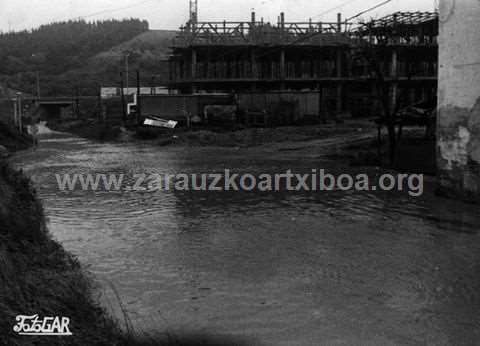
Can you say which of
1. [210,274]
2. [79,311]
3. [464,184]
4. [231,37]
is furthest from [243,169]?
[231,37]

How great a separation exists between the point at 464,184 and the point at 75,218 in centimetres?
785

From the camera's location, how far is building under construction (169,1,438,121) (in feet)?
154

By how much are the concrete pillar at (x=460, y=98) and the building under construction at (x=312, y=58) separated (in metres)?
30.8

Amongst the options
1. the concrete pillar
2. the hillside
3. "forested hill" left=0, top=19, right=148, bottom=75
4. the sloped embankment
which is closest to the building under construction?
the concrete pillar

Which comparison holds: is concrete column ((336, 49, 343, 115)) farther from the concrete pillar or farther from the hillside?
the hillside

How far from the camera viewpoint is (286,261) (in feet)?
25.5

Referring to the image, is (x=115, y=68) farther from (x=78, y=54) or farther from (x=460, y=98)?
(x=460, y=98)

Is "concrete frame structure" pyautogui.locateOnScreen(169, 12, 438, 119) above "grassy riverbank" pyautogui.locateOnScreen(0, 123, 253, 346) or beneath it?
above

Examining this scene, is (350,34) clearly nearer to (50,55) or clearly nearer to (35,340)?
(35,340)

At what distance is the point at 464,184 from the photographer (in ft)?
38.3

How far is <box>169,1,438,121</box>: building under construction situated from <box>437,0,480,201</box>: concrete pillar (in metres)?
30.8

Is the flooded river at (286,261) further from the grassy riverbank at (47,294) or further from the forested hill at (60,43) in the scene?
the forested hill at (60,43)

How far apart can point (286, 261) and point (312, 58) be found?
4661 centimetres

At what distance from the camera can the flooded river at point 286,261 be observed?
5.57 meters
